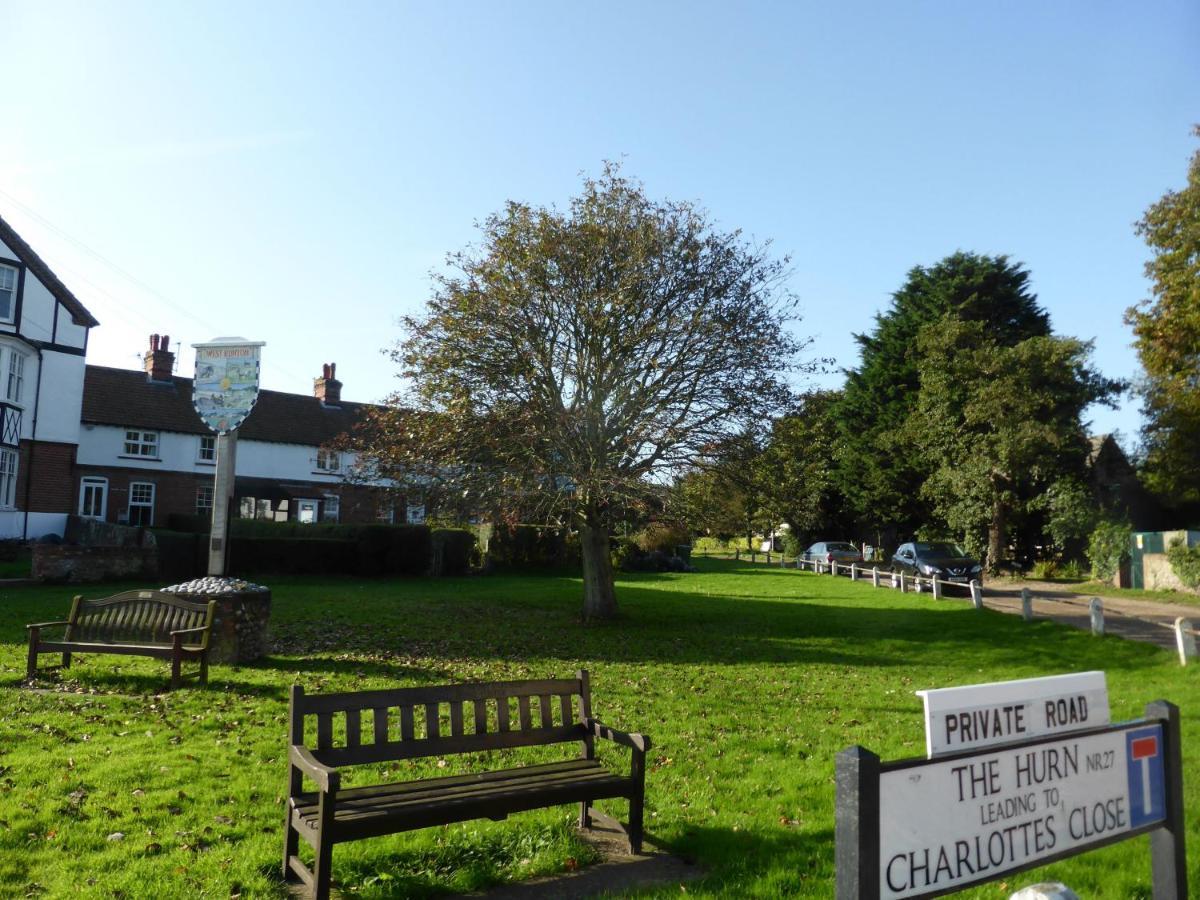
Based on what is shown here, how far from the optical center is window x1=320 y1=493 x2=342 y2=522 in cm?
4619

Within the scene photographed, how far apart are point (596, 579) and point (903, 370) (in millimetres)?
29994

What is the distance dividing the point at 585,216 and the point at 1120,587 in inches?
922

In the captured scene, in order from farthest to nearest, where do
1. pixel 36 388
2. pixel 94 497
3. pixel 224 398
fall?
pixel 94 497
pixel 36 388
pixel 224 398

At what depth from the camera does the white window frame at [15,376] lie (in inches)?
1227

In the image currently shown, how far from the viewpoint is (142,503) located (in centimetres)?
4053

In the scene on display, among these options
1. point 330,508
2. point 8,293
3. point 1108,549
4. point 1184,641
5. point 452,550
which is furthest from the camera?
point 330,508

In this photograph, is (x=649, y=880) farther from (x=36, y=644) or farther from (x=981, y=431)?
(x=981, y=431)

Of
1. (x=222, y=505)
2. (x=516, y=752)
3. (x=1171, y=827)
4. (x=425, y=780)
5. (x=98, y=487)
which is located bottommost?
(x=516, y=752)

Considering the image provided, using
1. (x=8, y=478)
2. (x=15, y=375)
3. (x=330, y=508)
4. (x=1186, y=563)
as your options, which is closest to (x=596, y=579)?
(x=1186, y=563)

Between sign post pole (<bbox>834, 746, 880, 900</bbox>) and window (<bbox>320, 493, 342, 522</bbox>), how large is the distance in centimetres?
4571

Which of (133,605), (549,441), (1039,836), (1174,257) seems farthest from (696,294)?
(1174,257)

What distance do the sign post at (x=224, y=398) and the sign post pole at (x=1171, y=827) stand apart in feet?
39.8

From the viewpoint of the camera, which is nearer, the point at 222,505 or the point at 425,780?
the point at 425,780

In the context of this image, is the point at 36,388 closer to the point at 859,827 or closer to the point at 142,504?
the point at 142,504
